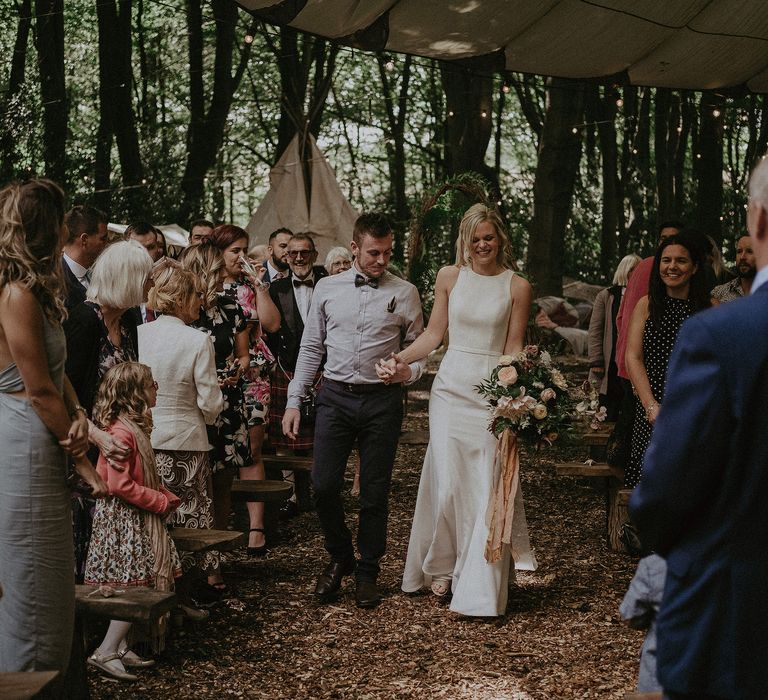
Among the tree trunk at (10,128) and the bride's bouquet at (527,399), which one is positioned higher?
the tree trunk at (10,128)

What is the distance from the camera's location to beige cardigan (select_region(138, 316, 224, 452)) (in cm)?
596

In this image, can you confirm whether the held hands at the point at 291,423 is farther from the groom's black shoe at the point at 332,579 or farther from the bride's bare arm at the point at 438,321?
the groom's black shoe at the point at 332,579

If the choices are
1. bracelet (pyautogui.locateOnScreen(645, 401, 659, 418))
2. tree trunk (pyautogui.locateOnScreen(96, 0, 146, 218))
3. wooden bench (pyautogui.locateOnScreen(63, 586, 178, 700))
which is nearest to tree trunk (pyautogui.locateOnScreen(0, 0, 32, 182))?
tree trunk (pyautogui.locateOnScreen(96, 0, 146, 218))

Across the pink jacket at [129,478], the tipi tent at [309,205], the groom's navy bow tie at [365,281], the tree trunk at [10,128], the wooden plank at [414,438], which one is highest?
the tree trunk at [10,128]

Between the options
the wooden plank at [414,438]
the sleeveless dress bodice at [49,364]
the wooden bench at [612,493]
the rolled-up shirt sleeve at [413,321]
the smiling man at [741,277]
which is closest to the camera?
the sleeveless dress bodice at [49,364]

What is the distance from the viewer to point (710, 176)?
52.1 ft

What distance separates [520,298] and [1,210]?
360 centimetres

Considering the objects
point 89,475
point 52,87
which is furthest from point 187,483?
point 52,87

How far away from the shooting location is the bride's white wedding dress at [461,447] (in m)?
6.41

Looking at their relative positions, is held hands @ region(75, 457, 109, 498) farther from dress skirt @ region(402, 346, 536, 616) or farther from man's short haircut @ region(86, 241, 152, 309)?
dress skirt @ region(402, 346, 536, 616)

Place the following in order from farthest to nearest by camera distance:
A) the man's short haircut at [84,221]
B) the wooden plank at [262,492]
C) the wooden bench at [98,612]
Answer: the wooden plank at [262,492]
the man's short haircut at [84,221]
the wooden bench at [98,612]

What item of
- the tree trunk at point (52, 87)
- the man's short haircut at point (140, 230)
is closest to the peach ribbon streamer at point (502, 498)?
the man's short haircut at point (140, 230)

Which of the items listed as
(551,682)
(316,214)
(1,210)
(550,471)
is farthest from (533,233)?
(1,210)

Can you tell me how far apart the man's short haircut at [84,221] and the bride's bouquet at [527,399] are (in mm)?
2474
